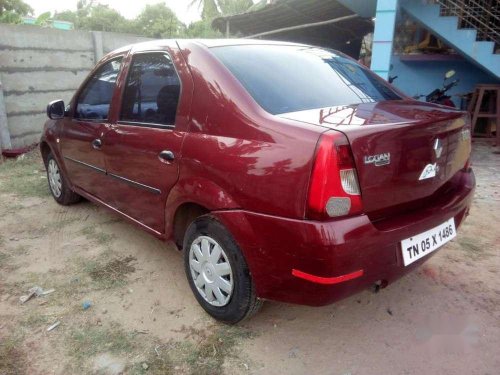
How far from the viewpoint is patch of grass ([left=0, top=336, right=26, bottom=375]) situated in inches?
84.0

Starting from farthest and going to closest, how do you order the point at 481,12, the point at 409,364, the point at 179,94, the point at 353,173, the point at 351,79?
the point at 481,12
the point at 351,79
the point at 179,94
the point at 409,364
the point at 353,173

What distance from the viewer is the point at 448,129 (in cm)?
219

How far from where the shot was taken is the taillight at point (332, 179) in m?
1.76

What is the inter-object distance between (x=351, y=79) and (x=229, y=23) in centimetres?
995

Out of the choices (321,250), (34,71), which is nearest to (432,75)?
(34,71)

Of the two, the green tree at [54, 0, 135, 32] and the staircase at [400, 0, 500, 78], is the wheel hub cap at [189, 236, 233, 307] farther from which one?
the green tree at [54, 0, 135, 32]

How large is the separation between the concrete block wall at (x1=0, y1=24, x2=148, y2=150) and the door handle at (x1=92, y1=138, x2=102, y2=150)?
13.8ft

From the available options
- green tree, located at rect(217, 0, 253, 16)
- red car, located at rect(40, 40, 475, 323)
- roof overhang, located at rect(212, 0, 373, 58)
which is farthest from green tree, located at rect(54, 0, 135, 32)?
red car, located at rect(40, 40, 475, 323)

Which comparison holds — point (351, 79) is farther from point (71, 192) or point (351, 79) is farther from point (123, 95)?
point (71, 192)

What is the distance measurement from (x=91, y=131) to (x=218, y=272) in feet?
5.70

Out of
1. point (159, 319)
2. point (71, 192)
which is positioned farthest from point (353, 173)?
point (71, 192)

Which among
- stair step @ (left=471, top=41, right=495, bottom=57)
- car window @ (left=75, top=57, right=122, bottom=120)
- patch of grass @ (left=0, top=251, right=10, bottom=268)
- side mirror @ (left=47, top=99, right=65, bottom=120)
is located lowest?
patch of grass @ (left=0, top=251, right=10, bottom=268)

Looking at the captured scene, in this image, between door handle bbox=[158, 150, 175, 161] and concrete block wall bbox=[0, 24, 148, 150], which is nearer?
door handle bbox=[158, 150, 175, 161]

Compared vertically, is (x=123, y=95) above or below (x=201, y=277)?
above
